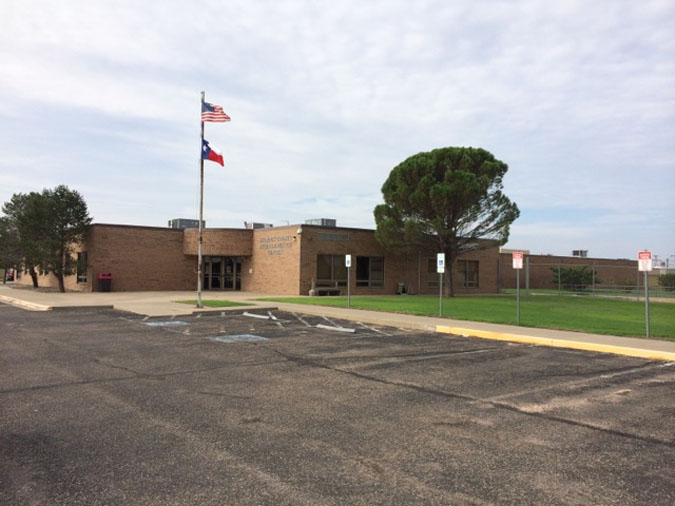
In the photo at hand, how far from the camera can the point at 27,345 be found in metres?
11.2

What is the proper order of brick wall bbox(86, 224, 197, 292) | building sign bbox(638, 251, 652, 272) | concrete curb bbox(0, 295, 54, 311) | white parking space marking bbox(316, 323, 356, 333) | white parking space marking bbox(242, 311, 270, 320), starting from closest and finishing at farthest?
building sign bbox(638, 251, 652, 272) → white parking space marking bbox(316, 323, 356, 333) → white parking space marking bbox(242, 311, 270, 320) → concrete curb bbox(0, 295, 54, 311) → brick wall bbox(86, 224, 197, 292)

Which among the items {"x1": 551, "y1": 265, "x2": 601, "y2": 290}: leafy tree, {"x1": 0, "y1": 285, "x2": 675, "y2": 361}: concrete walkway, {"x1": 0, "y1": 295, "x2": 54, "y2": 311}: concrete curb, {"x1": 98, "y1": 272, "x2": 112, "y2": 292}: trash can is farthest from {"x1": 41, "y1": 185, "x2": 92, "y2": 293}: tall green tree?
{"x1": 551, "y1": 265, "x2": 601, "y2": 290}: leafy tree

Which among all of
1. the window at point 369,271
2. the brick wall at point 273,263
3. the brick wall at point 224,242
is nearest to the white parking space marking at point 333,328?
the brick wall at point 273,263

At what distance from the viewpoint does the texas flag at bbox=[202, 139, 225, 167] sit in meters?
21.4

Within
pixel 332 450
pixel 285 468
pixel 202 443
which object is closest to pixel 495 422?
pixel 332 450

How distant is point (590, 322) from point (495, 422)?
498 inches

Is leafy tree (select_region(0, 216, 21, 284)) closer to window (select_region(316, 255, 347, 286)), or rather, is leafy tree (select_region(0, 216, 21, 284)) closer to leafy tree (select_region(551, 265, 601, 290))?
window (select_region(316, 255, 347, 286))

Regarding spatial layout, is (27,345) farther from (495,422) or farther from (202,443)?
(495,422)

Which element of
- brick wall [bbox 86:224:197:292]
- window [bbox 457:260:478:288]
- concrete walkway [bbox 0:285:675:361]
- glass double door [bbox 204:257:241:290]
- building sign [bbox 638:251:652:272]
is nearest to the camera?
concrete walkway [bbox 0:285:675:361]

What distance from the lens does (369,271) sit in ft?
114

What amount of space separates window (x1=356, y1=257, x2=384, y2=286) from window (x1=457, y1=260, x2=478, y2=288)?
741cm

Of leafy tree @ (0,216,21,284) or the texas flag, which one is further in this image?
leafy tree @ (0,216,21,284)

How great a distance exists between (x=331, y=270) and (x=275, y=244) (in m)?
3.95

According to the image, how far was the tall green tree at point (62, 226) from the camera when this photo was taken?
1236 inches
